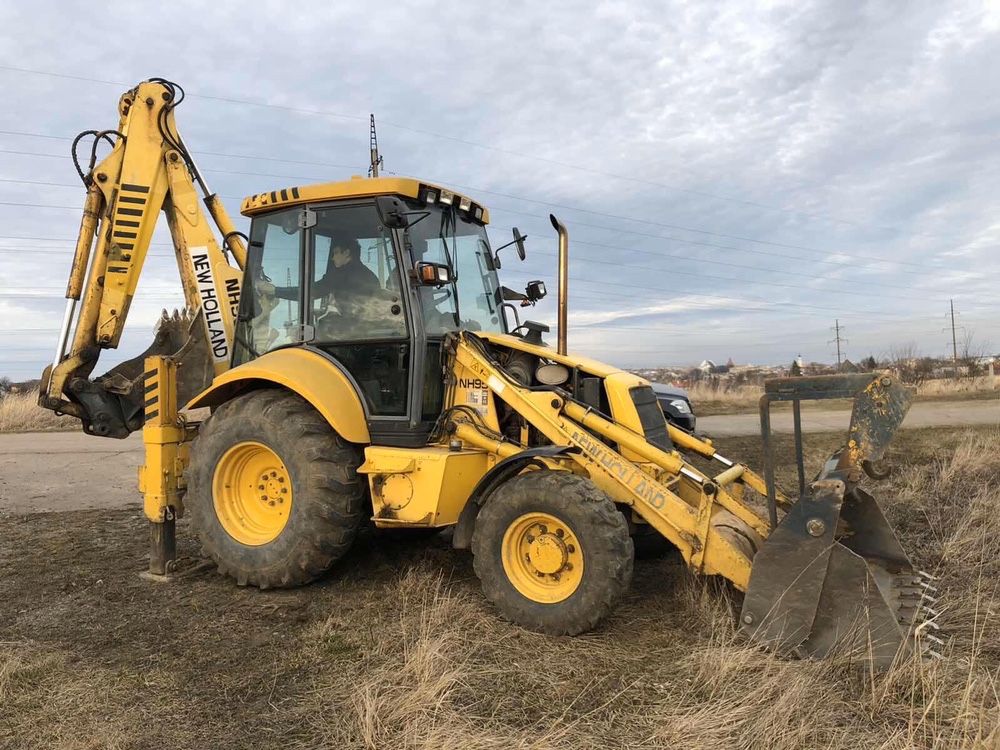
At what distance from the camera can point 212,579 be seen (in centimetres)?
541

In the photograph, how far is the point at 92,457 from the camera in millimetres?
12758

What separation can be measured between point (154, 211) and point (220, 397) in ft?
5.82

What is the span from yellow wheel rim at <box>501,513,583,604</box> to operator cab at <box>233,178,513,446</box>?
3.52ft

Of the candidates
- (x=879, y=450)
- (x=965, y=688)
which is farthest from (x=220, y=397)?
(x=965, y=688)

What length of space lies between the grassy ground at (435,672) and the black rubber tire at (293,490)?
23cm

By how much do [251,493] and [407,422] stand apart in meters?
1.35

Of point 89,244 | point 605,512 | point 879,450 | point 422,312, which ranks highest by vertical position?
point 89,244

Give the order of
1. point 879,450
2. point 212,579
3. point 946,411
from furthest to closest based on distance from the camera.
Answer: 1. point 946,411
2. point 212,579
3. point 879,450

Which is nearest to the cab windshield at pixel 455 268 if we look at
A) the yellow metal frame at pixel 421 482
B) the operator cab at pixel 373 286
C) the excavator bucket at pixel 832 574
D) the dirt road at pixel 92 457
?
the operator cab at pixel 373 286

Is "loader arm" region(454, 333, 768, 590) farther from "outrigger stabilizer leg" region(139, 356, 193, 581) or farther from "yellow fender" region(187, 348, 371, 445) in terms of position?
"outrigger stabilizer leg" region(139, 356, 193, 581)

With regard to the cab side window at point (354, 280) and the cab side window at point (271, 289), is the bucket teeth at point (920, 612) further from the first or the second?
the cab side window at point (271, 289)

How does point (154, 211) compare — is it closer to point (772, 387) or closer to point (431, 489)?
point (431, 489)

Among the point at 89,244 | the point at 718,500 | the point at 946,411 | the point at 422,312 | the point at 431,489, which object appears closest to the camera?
the point at 718,500

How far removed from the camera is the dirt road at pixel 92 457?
9203 mm
